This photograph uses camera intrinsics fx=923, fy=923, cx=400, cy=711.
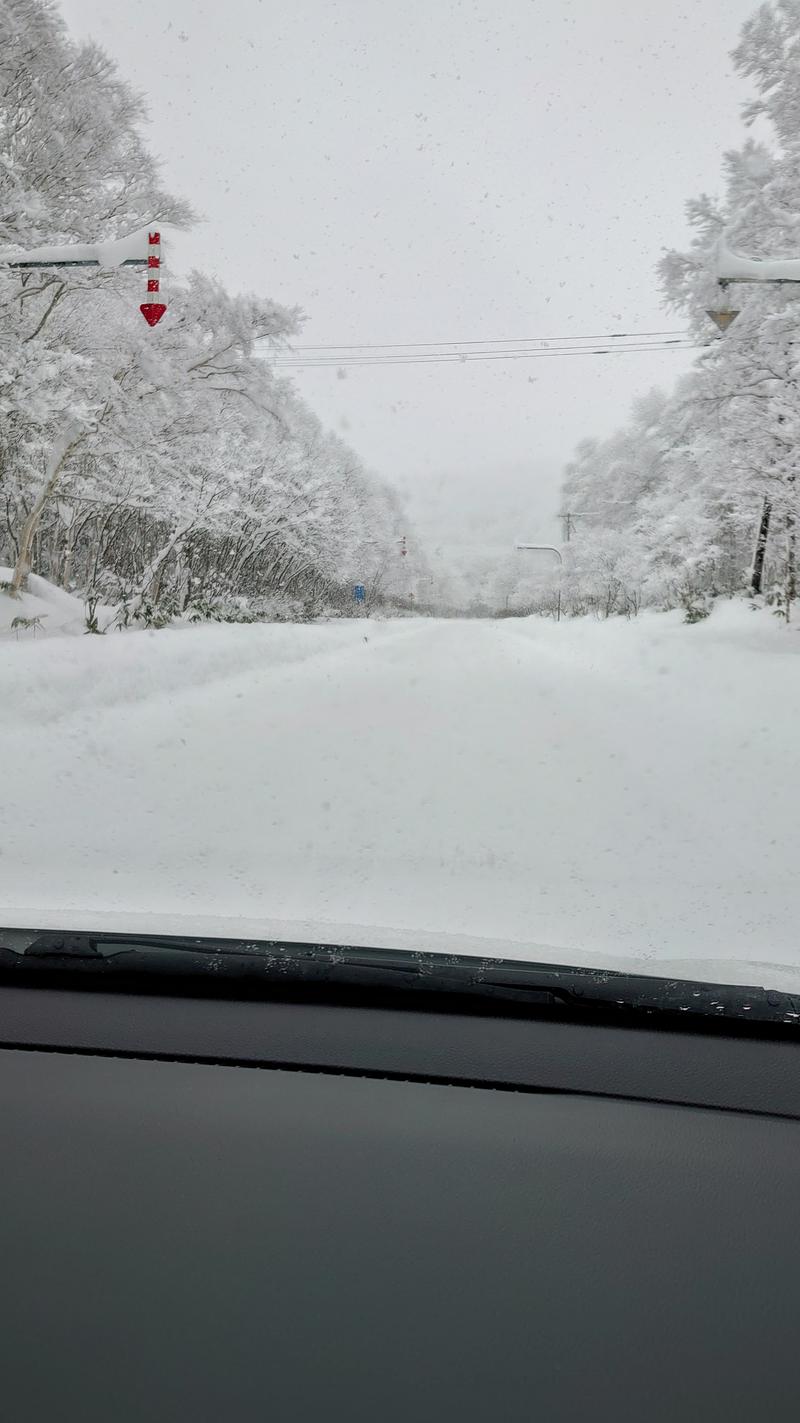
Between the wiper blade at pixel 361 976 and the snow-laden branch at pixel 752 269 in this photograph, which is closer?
the wiper blade at pixel 361 976

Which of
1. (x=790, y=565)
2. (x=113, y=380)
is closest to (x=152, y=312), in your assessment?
(x=113, y=380)

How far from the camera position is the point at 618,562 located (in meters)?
54.9

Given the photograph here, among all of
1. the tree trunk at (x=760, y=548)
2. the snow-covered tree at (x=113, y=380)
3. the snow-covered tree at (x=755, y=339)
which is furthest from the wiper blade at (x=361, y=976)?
the tree trunk at (x=760, y=548)

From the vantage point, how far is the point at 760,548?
24922 mm

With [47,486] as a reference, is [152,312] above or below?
above

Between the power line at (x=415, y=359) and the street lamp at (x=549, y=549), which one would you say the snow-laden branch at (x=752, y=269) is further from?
the street lamp at (x=549, y=549)

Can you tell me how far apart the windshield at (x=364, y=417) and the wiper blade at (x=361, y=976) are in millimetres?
174

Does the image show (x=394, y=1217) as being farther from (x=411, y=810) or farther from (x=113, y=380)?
(x=113, y=380)

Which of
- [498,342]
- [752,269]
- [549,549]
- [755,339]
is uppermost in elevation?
[498,342]

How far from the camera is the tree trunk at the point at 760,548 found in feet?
74.4

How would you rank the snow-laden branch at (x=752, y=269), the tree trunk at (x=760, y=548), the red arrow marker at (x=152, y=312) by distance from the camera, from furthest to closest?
the tree trunk at (x=760, y=548) < the red arrow marker at (x=152, y=312) < the snow-laden branch at (x=752, y=269)

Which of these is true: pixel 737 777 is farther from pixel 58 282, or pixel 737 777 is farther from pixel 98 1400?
pixel 58 282

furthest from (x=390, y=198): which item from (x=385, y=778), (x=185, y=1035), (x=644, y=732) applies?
(x=185, y=1035)

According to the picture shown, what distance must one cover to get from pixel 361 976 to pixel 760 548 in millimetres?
25186
